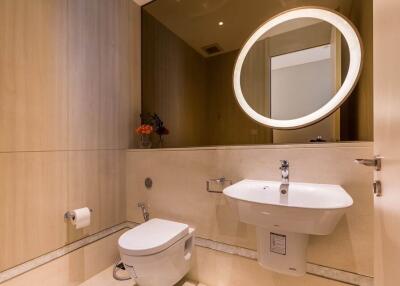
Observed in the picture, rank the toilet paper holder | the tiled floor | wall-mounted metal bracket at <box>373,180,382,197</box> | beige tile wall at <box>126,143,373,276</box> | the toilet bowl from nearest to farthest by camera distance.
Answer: wall-mounted metal bracket at <box>373,180,382,197</box>, beige tile wall at <box>126,143,373,276</box>, the toilet bowl, the toilet paper holder, the tiled floor

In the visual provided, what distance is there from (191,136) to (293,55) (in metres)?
0.96

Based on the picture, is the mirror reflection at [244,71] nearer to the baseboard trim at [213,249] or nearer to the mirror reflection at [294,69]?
the mirror reflection at [294,69]

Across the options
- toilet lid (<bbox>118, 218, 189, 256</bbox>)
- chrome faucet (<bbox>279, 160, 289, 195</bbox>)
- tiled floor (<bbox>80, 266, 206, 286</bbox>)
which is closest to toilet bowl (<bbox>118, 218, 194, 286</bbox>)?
toilet lid (<bbox>118, 218, 189, 256</bbox>)

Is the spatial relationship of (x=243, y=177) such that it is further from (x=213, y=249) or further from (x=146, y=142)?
(x=146, y=142)

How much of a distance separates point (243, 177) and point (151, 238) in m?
0.67

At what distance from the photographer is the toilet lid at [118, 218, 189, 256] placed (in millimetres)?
1164

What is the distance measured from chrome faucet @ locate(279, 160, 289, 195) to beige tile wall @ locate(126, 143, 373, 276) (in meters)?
0.08

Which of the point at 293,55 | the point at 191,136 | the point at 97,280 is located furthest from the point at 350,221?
the point at 97,280

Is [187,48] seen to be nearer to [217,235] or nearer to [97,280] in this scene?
[217,235]

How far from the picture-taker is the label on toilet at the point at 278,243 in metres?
1.08

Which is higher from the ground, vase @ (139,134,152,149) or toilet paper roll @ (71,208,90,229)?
vase @ (139,134,152,149)

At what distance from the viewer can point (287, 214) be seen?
887mm

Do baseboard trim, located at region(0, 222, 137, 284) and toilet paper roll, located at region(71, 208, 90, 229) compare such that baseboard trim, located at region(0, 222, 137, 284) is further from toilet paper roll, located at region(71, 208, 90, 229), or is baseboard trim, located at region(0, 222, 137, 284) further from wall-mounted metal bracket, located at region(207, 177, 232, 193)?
wall-mounted metal bracket, located at region(207, 177, 232, 193)

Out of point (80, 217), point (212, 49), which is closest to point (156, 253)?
point (80, 217)
